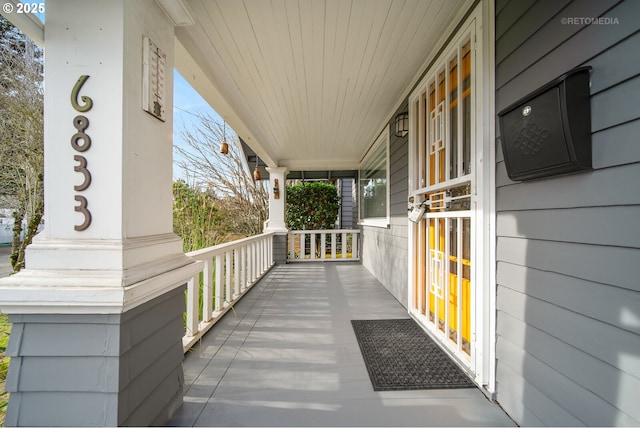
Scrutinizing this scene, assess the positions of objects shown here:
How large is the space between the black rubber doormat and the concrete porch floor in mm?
60

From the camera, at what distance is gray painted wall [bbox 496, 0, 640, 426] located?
0.87m

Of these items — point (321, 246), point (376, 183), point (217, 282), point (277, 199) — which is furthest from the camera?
point (321, 246)

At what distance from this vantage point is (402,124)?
2.96 m

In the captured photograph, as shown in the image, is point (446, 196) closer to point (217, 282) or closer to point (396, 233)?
point (396, 233)

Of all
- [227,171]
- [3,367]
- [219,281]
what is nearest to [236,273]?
[219,281]

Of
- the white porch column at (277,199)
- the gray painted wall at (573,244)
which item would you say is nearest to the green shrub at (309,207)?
the white porch column at (277,199)

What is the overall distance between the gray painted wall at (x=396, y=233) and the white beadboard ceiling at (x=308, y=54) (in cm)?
55

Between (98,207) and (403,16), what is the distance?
206 cm

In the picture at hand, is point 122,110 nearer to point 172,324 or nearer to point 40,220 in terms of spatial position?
point 172,324

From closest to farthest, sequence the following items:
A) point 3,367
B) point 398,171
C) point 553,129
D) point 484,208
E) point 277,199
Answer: point 553,129
point 484,208
point 3,367
point 398,171
point 277,199

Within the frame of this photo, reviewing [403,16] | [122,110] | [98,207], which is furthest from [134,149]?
[403,16]

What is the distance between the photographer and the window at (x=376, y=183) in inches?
156

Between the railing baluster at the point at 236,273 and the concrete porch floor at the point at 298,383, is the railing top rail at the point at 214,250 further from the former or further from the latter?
the concrete porch floor at the point at 298,383

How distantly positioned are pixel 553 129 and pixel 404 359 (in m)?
1.70
